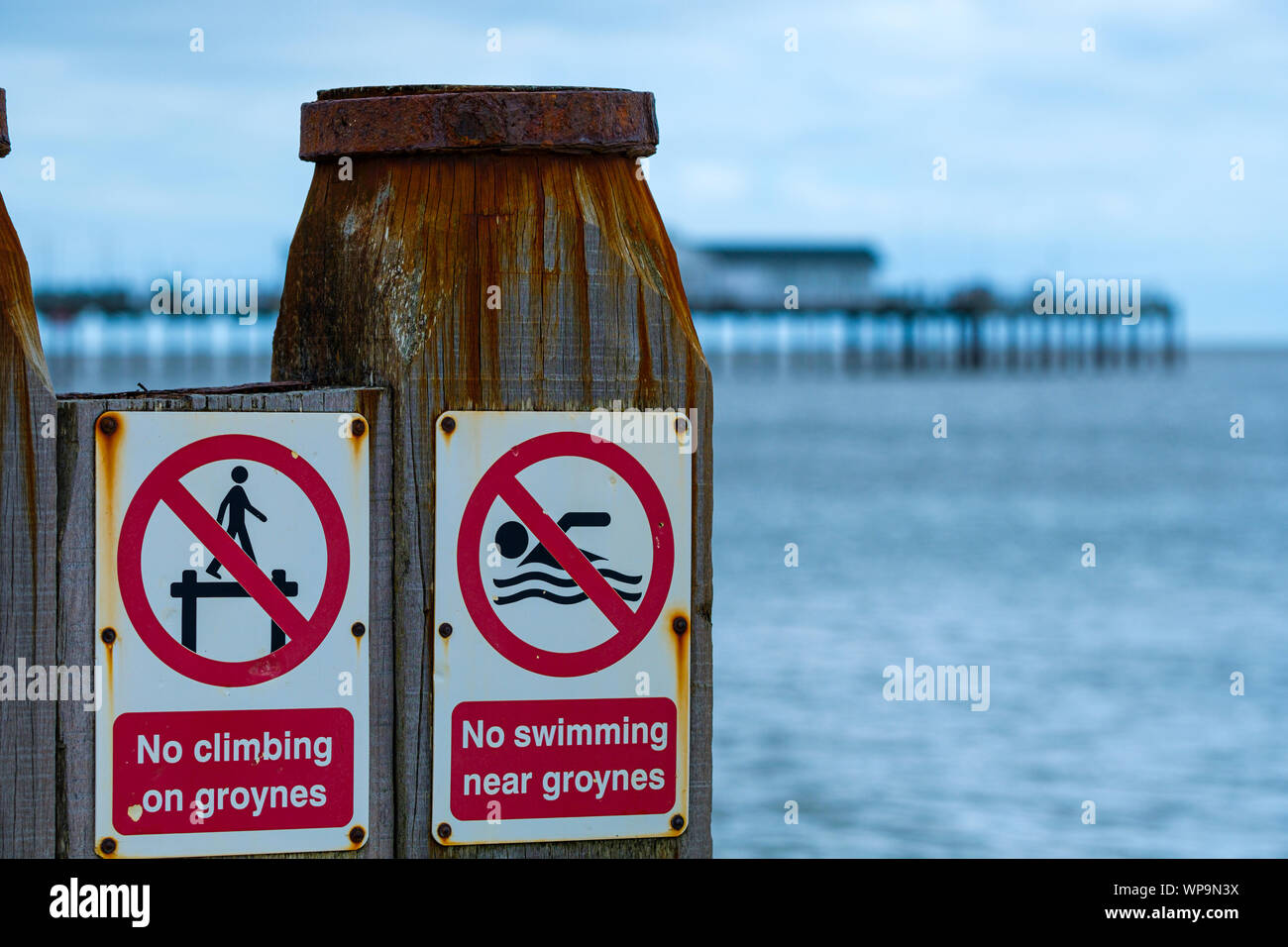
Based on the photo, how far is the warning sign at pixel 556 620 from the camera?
204 cm

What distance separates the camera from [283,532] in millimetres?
2008

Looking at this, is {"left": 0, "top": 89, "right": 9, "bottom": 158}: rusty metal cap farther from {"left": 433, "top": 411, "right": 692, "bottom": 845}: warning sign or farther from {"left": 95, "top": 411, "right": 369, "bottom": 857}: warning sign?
{"left": 433, "top": 411, "right": 692, "bottom": 845}: warning sign

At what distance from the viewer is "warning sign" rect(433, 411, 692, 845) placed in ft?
6.70

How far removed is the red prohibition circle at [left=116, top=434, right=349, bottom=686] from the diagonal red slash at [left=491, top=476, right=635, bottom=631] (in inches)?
8.9

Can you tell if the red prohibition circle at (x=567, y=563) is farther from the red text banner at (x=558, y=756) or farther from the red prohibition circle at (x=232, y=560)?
the red prohibition circle at (x=232, y=560)

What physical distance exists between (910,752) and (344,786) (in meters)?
13.1

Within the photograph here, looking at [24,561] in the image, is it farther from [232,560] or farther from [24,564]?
[232,560]

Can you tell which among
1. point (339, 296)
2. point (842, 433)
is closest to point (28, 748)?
point (339, 296)

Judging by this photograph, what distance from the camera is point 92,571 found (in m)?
1.94

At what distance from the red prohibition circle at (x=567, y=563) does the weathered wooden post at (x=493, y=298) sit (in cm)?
5

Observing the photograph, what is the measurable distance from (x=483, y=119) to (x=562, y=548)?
58cm

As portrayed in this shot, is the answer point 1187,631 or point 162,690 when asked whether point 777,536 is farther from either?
point 162,690
